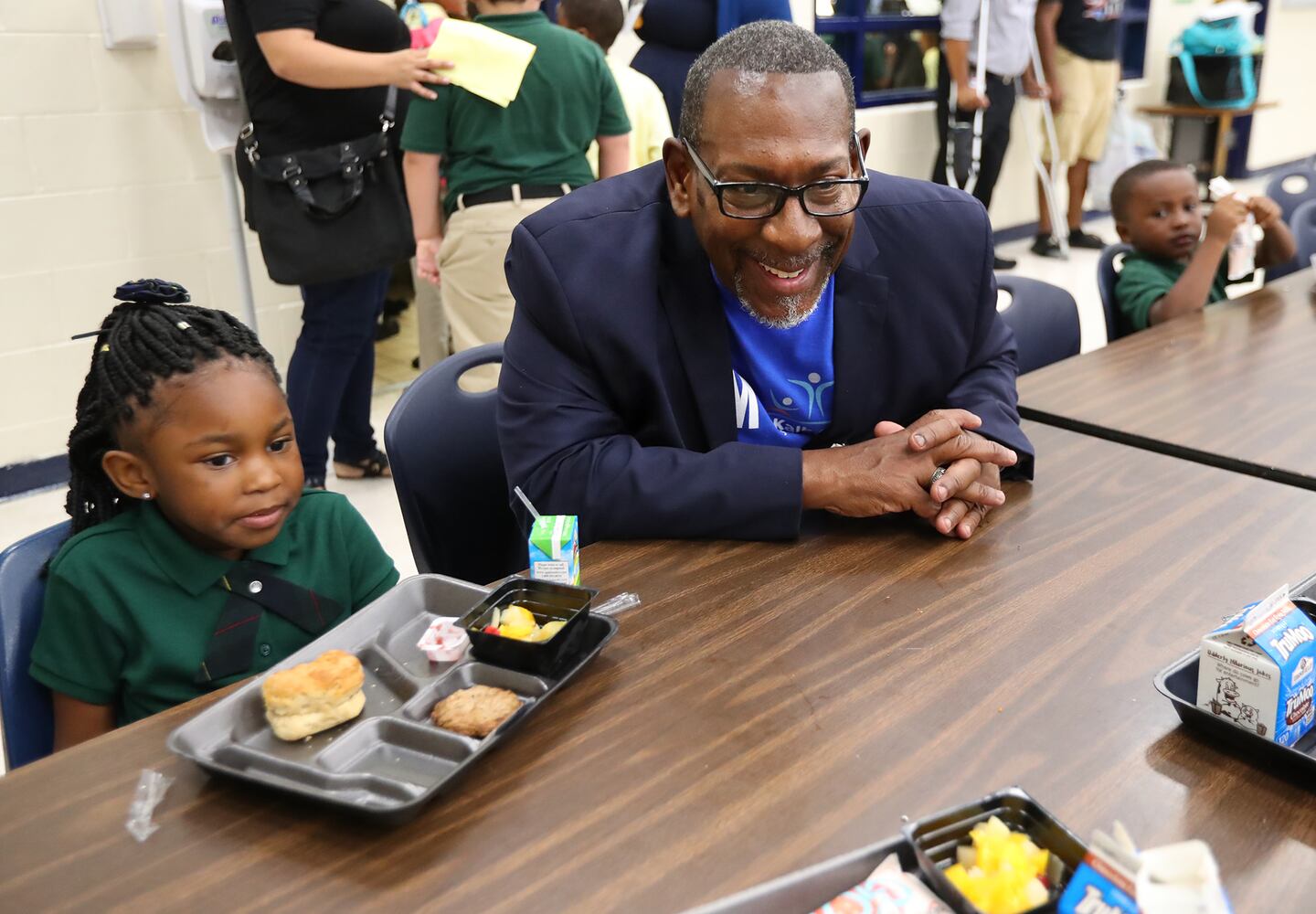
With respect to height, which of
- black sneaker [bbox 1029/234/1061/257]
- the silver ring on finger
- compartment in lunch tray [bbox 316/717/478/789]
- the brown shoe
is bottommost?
the brown shoe

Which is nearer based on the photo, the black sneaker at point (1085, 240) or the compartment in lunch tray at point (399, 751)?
the compartment in lunch tray at point (399, 751)

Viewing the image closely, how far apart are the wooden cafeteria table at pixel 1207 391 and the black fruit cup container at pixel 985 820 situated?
2.83 feet

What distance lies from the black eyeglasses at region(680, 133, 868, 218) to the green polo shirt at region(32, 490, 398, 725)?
27.3 inches

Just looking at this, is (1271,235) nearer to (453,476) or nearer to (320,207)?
(453,476)

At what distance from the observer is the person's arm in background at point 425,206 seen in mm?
2850

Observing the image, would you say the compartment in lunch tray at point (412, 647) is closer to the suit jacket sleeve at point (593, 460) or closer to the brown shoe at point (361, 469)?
the suit jacket sleeve at point (593, 460)

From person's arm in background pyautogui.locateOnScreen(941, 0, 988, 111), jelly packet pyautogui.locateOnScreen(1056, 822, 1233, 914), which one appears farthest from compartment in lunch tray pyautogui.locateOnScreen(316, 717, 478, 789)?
person's arm in background pyautogui.locateOnScreen(941, 0, 988, 111)

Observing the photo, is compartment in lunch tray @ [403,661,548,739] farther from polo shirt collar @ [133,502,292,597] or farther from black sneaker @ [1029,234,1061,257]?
black sneaker @ [1029,234,1061,257]

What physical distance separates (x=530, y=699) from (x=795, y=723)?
0.77 feet

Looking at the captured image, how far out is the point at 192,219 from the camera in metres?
3.60

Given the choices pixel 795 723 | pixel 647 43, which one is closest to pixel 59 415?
pixel 647 43

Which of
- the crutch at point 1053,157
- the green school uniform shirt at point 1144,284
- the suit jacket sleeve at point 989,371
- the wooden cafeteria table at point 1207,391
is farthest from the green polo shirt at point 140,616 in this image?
the crutch at point 1053,157

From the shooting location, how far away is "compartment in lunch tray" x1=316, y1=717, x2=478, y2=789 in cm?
91

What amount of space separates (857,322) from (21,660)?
111 centimetres
